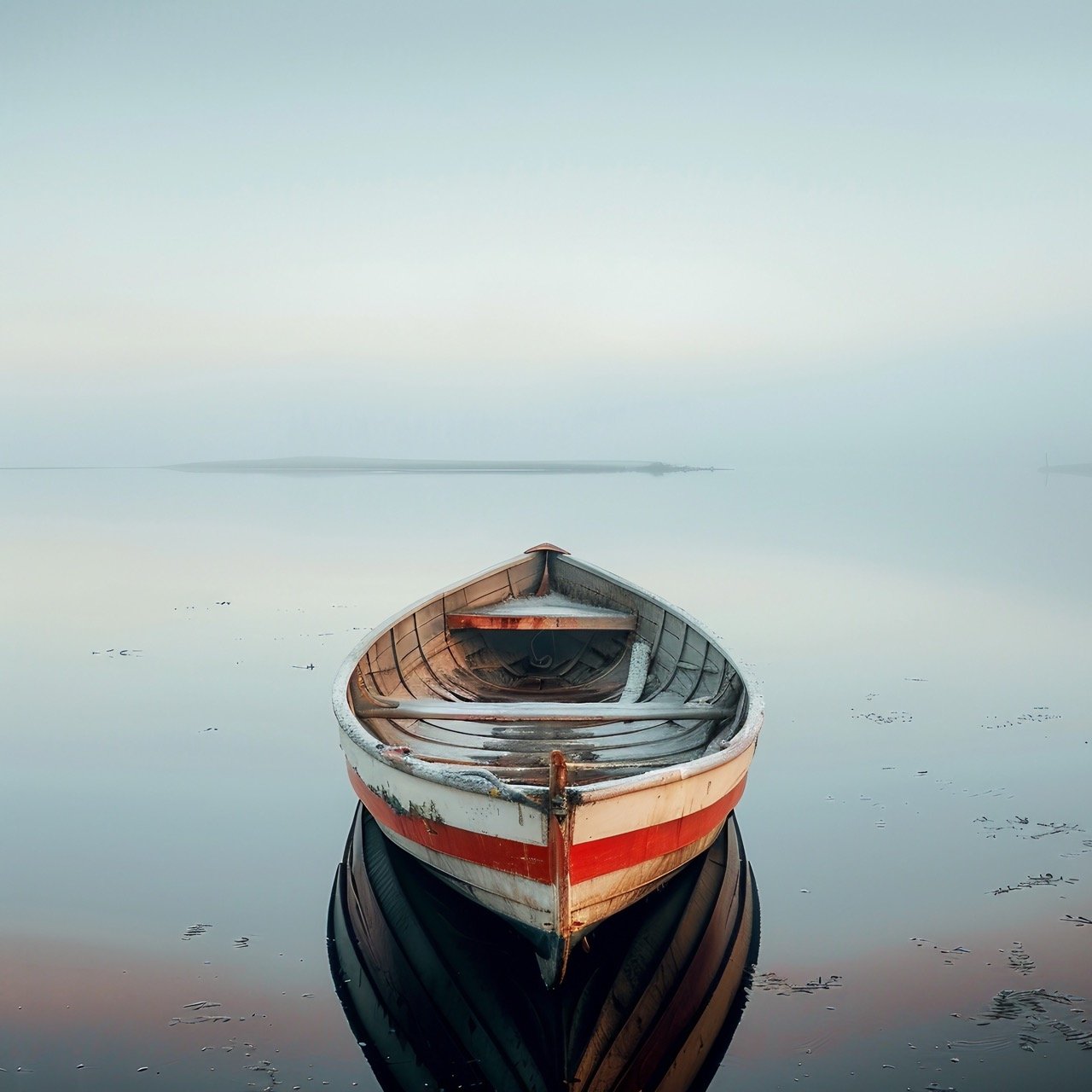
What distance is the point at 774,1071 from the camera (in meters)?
4.67

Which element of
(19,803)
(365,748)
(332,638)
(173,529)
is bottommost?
(173,529)

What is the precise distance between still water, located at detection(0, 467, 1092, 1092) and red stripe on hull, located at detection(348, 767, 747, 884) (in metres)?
0.99

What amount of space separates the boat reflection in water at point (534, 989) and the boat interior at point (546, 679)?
981 mm

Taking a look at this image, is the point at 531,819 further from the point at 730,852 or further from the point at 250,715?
the point at 250,715

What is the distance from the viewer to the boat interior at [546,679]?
691 centimetres

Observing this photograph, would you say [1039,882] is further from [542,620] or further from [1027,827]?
[542,620]

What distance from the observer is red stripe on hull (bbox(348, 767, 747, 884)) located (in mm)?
4672

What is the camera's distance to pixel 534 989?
17.0 ft

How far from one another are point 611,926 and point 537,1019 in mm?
996

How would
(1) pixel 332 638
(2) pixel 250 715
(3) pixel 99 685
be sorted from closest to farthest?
(2) pixel 250 715, (3) pixel 99 685, (1) pixel 332 638

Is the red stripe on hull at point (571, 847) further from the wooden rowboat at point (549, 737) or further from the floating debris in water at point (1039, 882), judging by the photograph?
the floating debris in water at point (1039, 882)

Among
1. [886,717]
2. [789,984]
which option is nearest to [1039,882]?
[789,984]

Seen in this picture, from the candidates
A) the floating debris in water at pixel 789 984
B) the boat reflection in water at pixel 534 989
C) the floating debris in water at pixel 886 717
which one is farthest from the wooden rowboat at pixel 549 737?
the floating debris in water at pixel 886 717

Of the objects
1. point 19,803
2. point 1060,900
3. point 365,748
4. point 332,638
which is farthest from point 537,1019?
point 332,638
